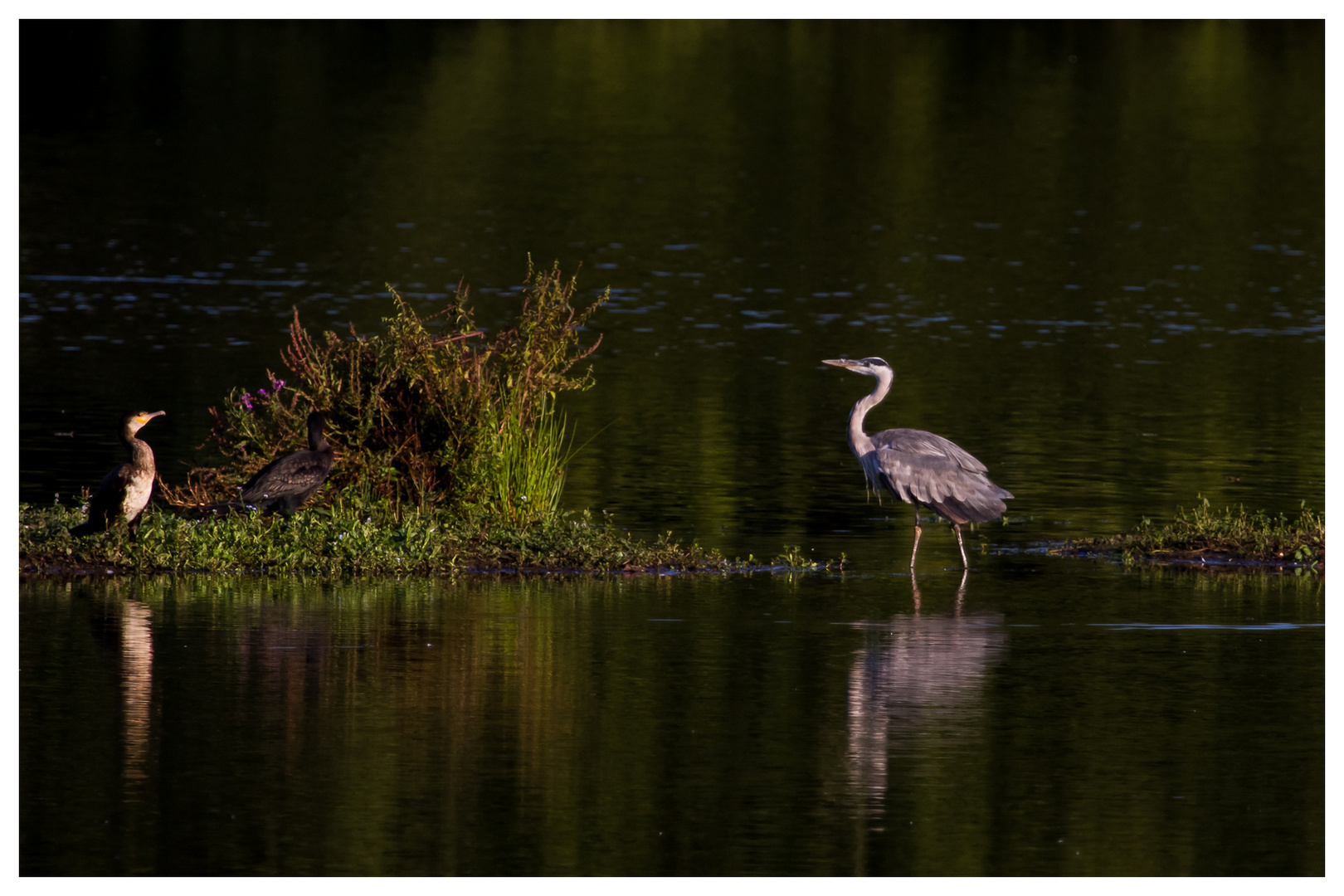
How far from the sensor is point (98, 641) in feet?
43.9

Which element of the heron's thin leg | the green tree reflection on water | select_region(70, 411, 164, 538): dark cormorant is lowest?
the green tree reflection on water

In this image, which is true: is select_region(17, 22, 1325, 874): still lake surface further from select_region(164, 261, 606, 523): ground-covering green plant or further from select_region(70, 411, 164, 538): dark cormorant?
select_region(164, 261, 606, 523): ground-covering green plant

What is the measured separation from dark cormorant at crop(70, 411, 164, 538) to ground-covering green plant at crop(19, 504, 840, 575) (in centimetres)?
8

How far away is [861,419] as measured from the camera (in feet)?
57.1

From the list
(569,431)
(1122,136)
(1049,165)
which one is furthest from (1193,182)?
(569,431)

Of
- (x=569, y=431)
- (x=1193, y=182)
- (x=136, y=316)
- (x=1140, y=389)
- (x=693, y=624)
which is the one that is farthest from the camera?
(x=1193, y=182)

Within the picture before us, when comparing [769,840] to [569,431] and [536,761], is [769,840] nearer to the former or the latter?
[536,761]

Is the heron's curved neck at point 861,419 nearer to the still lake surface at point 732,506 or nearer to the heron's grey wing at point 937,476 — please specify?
the heron's grey wing at point 937,476

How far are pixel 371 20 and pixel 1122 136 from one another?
4286cm

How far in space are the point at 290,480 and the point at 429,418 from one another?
1393 millimetres

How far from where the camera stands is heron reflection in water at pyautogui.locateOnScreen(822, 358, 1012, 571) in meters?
16.6

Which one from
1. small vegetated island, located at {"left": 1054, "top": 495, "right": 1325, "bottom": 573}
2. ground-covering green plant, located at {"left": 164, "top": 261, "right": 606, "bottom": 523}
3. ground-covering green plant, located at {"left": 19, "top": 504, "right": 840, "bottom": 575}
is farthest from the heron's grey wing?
ground-covering green plant, located at {"left": 164, "top": 261, "right": 606, "bottom": 523}

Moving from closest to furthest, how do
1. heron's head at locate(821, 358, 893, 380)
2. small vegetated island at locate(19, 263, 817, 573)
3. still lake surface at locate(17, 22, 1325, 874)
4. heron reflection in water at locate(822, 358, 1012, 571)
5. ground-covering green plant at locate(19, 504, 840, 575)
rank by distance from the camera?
still lake surface at locate(17, 22, 1325, 874) < ground-covering green plant at locate(19, 504, 840, 575) < small vegetated island at locate(19, 263, 817, 573) < heron reflection in water at locate(822, 358, 1012, 571) < heron's head at locate(821, 358, 893, 380)

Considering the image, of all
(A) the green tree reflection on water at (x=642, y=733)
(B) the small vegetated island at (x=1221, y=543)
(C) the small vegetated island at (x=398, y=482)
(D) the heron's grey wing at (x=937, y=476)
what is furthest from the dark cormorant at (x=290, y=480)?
(B) the small vegetated island at (x=1221, y=543)
